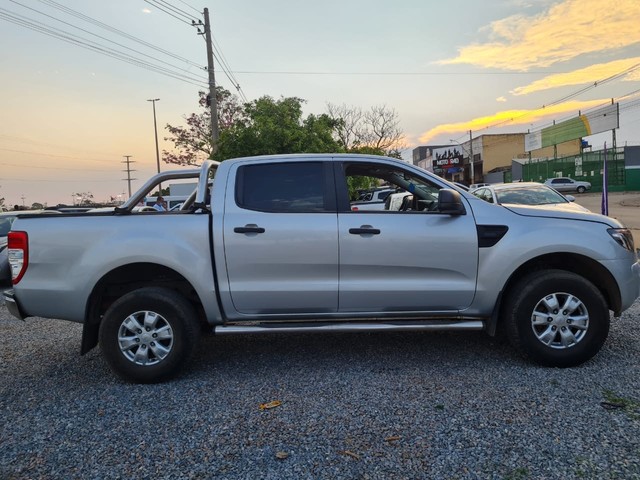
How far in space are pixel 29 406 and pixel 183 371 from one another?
1.16 metres

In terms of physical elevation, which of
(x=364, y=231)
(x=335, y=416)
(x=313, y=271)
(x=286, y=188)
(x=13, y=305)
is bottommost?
(x=335, y=416)

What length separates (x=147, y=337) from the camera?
12.6ft

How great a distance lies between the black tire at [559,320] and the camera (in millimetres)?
3855

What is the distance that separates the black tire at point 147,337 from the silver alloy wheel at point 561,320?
2893 mm

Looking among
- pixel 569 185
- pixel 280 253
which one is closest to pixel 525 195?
pixel 280 253

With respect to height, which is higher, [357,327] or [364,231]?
[364,231]

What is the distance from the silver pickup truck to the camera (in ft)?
12.6

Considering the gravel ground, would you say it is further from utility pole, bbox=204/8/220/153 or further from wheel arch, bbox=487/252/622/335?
utility pole, bbox=204/8/220/153

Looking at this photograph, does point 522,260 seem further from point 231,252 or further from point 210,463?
point 210,463

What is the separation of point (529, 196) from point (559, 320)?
6958 millimetres

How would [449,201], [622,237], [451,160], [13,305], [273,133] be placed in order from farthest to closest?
1. [451,160]
2. [273,133]
3. [622,237]
4. [13,305]
5. [449,201]

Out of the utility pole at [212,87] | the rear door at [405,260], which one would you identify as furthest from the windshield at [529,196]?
the utility pole at [212,87]

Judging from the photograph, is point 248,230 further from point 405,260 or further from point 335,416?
point 335,416

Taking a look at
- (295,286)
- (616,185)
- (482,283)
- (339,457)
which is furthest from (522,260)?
(616,185)
